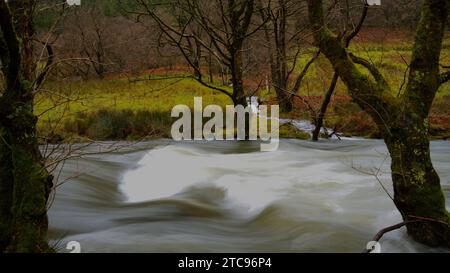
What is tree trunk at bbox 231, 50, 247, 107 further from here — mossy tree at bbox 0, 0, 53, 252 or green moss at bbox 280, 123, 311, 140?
mossy tree at bbox 0, 0, 53, 252

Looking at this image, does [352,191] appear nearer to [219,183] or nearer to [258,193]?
[258,193]

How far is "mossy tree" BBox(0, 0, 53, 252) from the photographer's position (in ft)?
15.2

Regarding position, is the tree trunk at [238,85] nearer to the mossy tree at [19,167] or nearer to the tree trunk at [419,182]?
the tree trunk at [419,182]

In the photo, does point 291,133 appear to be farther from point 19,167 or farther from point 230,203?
point 19,167

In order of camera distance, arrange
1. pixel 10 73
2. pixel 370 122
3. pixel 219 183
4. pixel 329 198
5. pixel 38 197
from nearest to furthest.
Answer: pixel 10 73 → pixel 38 197 → pixel 329 198 → pixel 219 183 → pixel 370 122

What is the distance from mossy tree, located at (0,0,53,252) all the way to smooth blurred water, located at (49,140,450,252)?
1158mm

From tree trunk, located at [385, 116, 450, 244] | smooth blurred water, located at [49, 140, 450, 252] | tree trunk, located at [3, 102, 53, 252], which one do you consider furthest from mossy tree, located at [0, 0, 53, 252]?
tree trunk, located at [385, 116, 450, 244]

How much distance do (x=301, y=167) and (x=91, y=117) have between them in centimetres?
832

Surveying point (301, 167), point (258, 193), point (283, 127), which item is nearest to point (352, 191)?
point (258, 193)

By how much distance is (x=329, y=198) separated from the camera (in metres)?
8.52

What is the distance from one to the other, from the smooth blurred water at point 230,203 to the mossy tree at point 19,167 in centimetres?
116

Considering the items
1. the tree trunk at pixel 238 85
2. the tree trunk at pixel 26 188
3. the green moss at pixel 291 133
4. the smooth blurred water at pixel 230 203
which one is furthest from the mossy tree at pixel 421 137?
the green moss at pixel 291 133

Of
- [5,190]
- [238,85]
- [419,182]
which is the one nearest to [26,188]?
[5,190]

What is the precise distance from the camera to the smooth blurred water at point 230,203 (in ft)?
21.3
